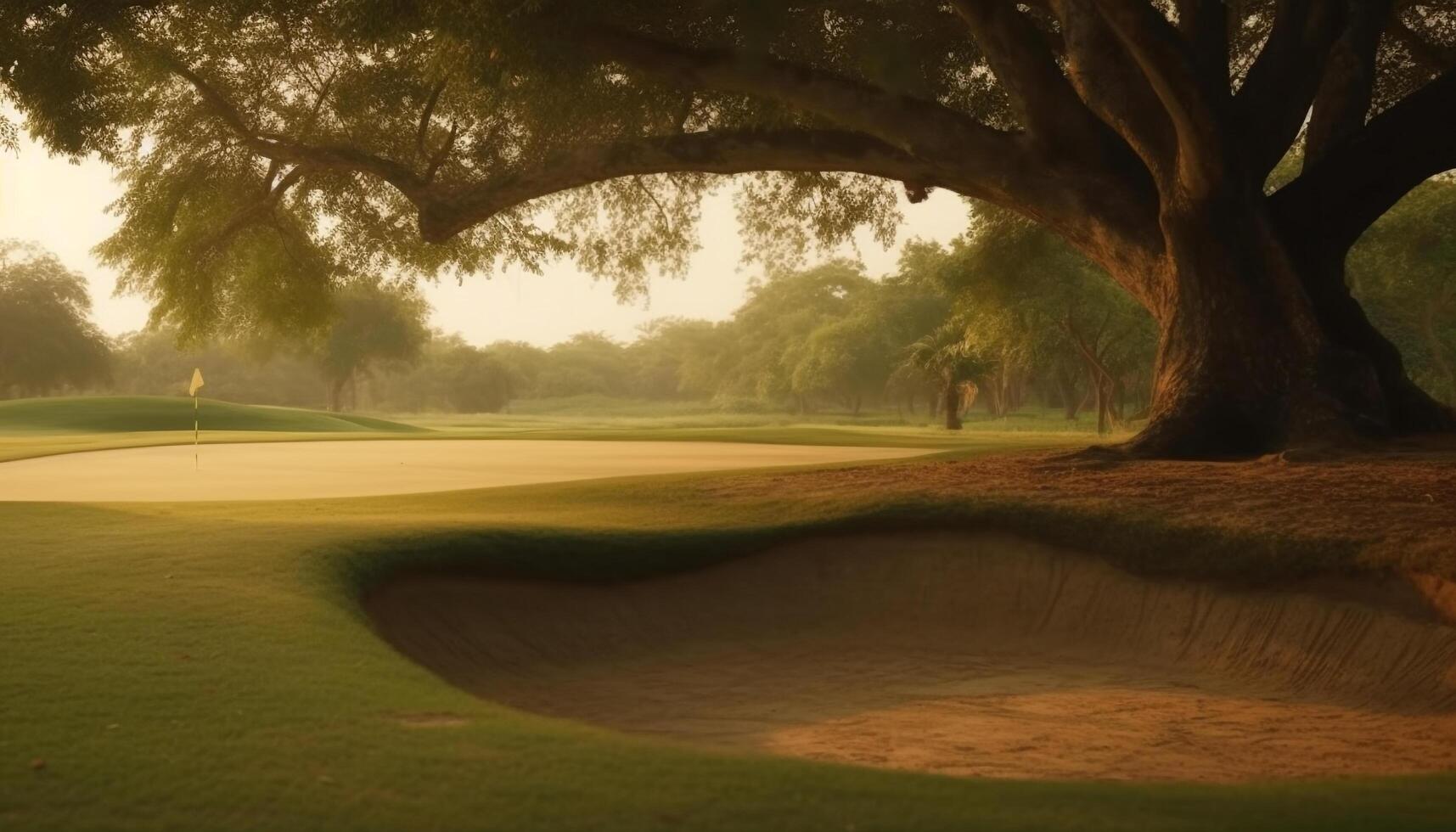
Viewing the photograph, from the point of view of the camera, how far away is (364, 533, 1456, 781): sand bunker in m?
7.41

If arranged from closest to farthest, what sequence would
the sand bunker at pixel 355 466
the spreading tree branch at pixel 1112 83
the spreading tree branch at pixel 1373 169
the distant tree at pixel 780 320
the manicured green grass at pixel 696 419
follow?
the spreading tree branch at pixel 1112 83 → the spreading tree branch at pixel 1373 169 → the sand bunker at pixel 355 466 → the manicured green grass at pixel 696 419 → the distant tree at pixel 780 320

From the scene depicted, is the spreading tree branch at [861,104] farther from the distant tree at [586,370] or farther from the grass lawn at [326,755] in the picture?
the distant tree at [586,370]

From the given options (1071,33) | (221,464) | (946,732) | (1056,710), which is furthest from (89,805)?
(221,464)

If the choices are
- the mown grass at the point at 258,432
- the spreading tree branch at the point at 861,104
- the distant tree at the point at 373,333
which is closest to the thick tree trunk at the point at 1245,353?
the spreading tree branch at the point at 861,104

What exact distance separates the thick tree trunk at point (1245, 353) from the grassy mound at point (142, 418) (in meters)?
34.7

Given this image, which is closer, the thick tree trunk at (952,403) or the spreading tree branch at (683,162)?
the spreading tree branch at (683,162)

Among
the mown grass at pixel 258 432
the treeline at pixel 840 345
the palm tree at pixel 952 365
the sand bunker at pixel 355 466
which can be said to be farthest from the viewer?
the palm tree at pixel 952 365

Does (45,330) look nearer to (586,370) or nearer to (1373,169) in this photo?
(1373,169)

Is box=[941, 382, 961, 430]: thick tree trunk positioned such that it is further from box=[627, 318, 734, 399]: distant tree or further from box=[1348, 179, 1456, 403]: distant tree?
box=[627, 318, 734, 399]: distant tree

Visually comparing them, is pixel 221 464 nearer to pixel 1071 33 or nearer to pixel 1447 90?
pixel 1071 33

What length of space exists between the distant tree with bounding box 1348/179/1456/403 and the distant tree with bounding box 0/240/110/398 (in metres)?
66.2

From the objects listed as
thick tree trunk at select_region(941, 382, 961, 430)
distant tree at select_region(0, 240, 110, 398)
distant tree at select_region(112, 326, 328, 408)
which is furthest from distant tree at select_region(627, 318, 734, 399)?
thick tree trunk at select_region(941, 382, 961, 430)

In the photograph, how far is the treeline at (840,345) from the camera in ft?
145

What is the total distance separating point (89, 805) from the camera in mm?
4543
